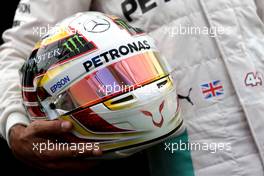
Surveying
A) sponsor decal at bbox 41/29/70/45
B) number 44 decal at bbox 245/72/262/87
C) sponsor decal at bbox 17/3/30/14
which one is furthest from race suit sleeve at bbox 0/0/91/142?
number 44 decal at bbox 245/72/262/87

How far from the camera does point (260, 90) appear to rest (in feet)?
3.01

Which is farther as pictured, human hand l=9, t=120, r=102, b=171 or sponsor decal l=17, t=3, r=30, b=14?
sponsor decal l=17, t=3, r=30, b=14

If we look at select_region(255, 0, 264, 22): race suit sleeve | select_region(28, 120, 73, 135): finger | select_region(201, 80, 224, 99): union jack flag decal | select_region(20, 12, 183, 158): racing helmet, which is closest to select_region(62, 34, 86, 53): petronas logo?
select_region(20, 12, 183, 158): racing helmet

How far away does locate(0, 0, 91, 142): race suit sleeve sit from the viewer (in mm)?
977

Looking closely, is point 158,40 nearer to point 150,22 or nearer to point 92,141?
point 150,22

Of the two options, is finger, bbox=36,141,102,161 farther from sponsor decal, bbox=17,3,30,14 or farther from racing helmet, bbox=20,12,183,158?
sponsor decal, bbox=17,3,30,14

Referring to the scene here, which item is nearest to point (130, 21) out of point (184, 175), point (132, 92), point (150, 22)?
point (150, 22)

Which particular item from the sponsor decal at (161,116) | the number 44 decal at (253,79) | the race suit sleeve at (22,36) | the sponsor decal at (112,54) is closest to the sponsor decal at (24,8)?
the race suit sleeve at (22,36)

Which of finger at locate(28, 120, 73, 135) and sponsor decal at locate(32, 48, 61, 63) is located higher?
sponsor decal at locate(32, 48, 61, 63)

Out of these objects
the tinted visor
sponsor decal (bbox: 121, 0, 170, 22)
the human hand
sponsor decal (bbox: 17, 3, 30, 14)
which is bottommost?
the human hand

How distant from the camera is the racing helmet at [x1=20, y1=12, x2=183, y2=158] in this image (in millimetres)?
839

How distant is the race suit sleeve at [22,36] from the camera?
98cm

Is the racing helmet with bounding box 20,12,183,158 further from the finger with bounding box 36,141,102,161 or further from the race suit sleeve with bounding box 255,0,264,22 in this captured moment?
the race suit sleeve with bounding box 255,0,264,22

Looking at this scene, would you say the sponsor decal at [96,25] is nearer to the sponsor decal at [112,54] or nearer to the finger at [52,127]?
the sponsor decal at [112,54]
